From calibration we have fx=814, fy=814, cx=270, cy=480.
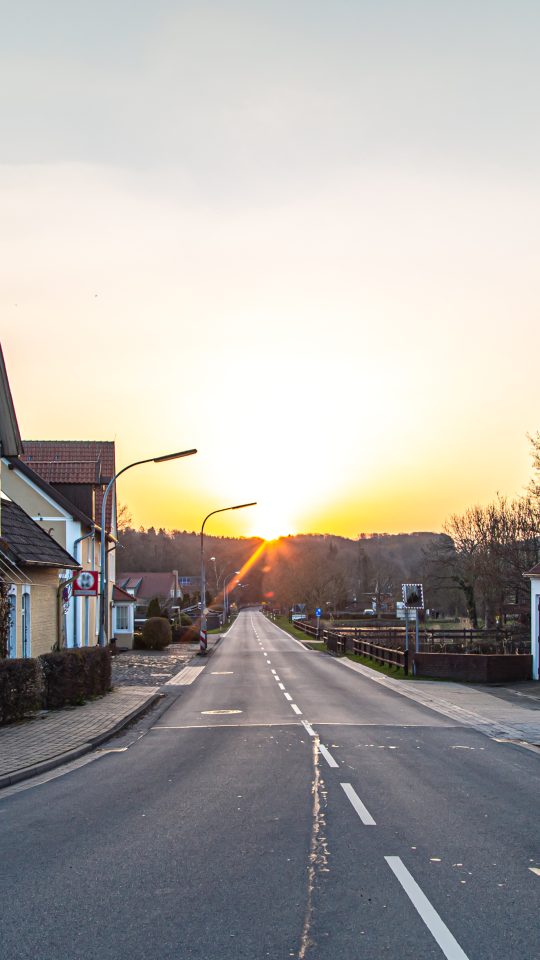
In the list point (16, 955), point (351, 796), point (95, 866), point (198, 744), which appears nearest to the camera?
point (16, 955)

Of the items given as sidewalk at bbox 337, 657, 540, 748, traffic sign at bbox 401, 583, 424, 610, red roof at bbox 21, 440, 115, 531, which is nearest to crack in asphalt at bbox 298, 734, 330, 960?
sidewalk at bbox 337, 657, 540, 748

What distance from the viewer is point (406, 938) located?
5.11 meters

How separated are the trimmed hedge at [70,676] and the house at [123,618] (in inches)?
1173

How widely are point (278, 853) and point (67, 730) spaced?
9028mm

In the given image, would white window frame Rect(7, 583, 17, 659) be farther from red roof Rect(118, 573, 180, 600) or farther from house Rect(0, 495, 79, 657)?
red roof Rect(118, 573, 180, 600)

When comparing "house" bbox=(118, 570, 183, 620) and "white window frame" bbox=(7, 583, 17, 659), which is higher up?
"white window frame" bbox=(7, 583, 17, 659)

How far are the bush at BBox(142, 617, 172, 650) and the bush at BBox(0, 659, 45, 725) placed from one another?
3372 centimetres

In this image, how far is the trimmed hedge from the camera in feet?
59.6

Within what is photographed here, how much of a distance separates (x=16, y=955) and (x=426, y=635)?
50268 mm

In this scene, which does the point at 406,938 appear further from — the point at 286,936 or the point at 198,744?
the point at 198,744

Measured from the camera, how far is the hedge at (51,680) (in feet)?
49.8

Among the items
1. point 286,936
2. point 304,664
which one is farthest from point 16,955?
point 304,664

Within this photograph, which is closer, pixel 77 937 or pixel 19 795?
pixel 77 937

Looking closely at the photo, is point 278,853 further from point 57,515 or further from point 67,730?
point 57,515
